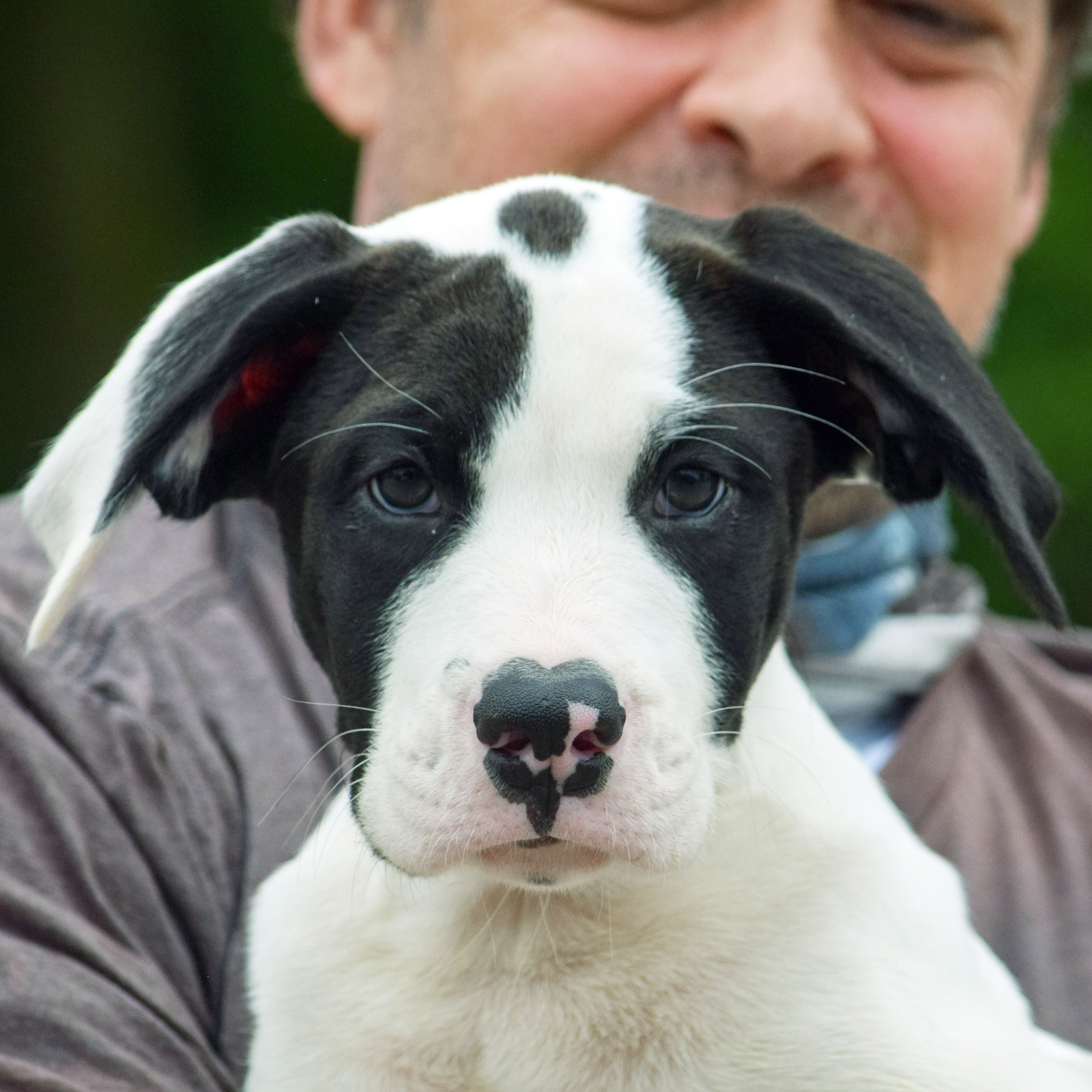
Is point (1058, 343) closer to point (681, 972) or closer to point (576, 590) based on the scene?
point (681, 972)

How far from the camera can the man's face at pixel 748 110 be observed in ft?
11.8

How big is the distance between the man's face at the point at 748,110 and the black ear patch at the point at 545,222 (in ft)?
3.16

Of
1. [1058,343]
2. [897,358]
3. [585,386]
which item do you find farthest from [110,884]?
[1058,343]

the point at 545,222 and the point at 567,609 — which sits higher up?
the point at 545,222

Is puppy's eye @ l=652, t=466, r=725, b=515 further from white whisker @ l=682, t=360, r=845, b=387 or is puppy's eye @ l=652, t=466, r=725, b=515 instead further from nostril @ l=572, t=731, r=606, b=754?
nostril @ l=572, t=731, r=606, b=754

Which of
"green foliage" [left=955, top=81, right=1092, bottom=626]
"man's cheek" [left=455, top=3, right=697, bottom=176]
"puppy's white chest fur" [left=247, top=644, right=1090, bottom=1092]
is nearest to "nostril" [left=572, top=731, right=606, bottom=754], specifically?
"puppy's white chest fur" [left=247, top=644, right=1090, bottom=1092]

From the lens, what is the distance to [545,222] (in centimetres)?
250

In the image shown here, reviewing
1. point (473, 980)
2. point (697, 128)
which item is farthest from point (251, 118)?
point (473, 980)

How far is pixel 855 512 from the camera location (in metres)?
4.00

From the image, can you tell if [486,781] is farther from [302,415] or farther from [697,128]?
[697,128]

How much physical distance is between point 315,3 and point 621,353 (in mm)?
2776

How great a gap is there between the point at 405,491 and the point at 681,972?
2.82 ft

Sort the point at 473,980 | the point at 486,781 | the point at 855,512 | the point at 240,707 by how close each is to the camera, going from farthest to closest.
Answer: the point at 855,512 < the point at 240,707 < the point at 473,980 < the point at 486,781

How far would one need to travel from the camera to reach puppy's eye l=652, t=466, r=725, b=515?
2.34 meters
